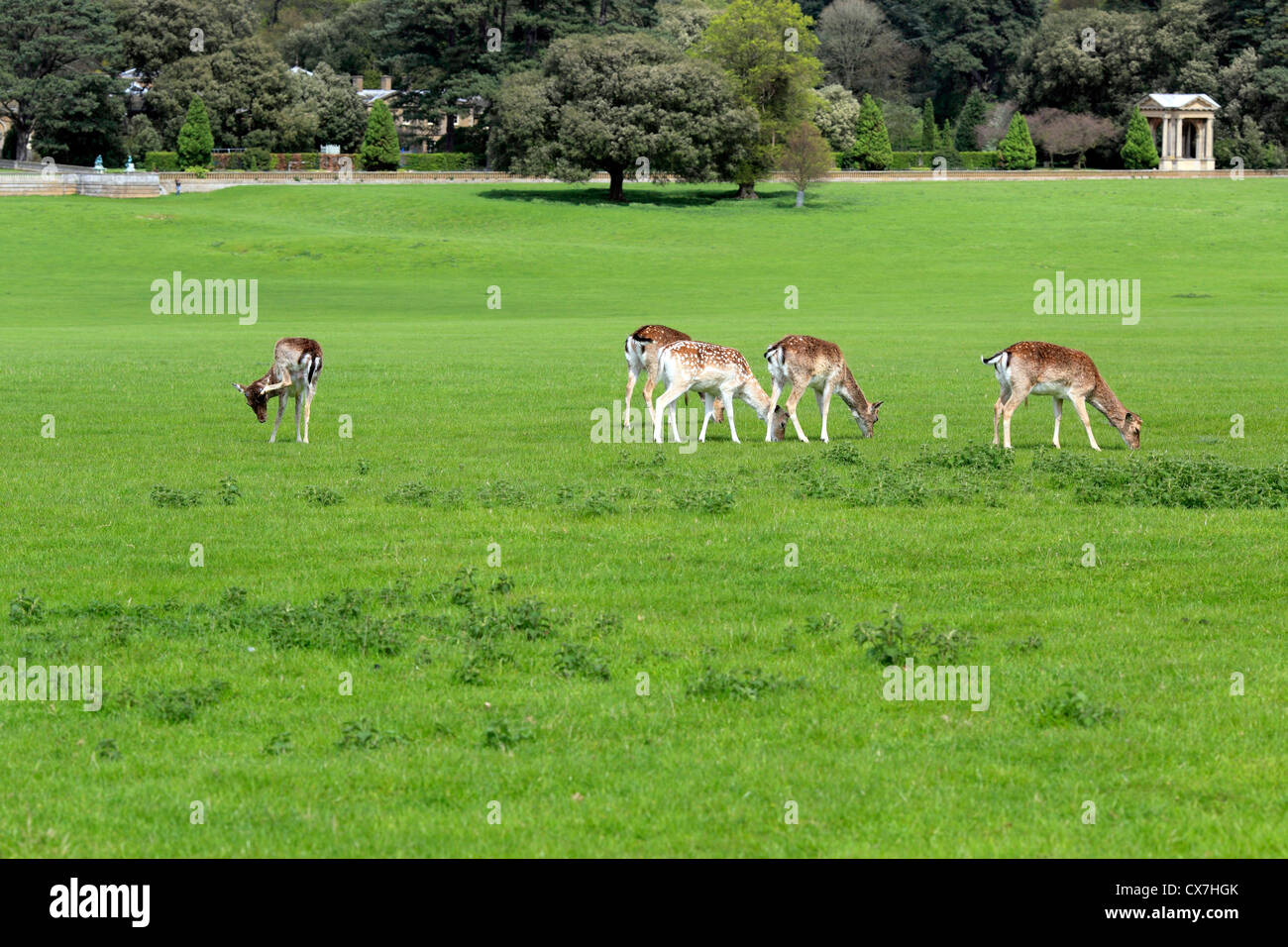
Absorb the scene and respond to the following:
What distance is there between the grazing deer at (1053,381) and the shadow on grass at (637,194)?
73.5 m

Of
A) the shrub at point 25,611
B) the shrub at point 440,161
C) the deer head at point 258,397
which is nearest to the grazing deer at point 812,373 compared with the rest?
the deer head at point 258,397

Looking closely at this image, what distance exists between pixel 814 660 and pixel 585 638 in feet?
5.96

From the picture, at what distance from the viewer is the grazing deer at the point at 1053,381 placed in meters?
20.9

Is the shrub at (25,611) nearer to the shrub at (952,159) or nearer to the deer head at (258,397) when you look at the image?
the deer head at (258,397)

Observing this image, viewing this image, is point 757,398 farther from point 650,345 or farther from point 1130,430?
point 1130,430

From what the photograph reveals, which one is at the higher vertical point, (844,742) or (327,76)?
(327,76)

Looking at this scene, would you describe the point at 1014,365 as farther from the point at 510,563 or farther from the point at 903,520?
the point at 510,563

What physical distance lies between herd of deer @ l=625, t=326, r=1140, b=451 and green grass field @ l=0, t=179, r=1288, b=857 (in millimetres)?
608

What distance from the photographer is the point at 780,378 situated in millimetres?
22562

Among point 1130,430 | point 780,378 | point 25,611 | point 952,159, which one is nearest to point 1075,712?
point 25,611

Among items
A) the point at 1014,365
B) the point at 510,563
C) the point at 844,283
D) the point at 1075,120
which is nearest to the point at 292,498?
the point at 510,563

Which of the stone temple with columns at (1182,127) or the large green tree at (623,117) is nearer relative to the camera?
the large green tree at (623,117)

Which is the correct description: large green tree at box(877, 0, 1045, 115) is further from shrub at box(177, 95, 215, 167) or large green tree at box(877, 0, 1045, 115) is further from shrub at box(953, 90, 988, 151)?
shrub at box(177, 95, 215, 167)

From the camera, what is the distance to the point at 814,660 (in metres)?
11.0
